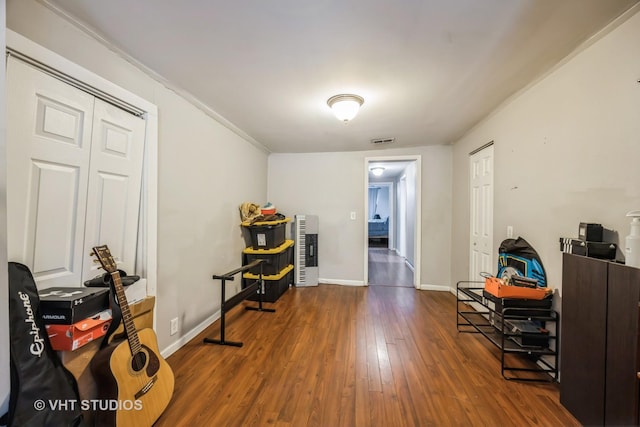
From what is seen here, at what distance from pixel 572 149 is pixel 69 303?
10.0 feet

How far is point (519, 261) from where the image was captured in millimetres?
2102

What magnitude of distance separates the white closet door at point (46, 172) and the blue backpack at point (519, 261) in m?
3.18

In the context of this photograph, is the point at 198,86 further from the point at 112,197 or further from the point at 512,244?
the point at 512,244

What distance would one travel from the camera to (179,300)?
7.07ft

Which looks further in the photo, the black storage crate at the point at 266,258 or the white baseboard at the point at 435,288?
the white baseboard at the point at 435,288

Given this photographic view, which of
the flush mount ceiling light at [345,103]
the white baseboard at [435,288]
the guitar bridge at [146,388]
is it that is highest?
the flush mount ceiling light at [345,103]

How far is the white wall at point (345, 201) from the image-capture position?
384 cm

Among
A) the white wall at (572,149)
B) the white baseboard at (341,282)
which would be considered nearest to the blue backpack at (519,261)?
the white wall at (572,149)

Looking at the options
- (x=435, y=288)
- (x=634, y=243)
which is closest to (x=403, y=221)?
(x=435, y=288)

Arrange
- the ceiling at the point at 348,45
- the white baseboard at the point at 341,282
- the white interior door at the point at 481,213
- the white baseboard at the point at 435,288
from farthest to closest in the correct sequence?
the white baseboard at the point at 341,282, the white baseboard at the point at 435,288, the white interior door at the point at 481,213, the ceiling at the point at 348,45

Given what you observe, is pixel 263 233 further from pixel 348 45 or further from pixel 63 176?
pixel 348 45

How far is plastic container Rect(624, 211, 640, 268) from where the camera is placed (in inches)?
45.5

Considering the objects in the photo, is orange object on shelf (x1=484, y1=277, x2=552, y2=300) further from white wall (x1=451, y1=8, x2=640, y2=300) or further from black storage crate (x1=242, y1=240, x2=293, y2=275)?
black storage crate (x1=242, y1=240, x2=293, y2=275)

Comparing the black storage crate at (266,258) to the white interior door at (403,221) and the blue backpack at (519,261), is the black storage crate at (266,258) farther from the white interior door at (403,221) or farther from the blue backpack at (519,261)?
the white interior door at (403,221)
